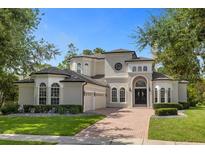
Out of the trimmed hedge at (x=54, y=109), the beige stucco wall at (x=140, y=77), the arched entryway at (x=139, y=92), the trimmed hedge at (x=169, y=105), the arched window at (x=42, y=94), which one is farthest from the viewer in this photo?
the arched entryway at (x=139, y=92)

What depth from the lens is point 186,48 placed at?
14305 mm

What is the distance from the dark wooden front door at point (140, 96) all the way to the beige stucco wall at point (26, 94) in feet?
49.3

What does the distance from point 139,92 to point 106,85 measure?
187 inches

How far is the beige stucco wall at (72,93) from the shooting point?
26047mm

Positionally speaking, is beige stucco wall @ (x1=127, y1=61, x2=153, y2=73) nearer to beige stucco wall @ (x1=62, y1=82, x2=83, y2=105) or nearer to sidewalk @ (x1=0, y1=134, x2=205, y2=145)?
beige stucco wall @ (x1=62, y1=82, x2=83, y2=105)

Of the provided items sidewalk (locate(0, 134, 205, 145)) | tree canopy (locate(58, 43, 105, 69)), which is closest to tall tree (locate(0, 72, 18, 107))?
tree canopy (locate(58, 43, 105, 69))

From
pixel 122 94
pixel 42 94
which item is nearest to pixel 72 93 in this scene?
pixel 42 94

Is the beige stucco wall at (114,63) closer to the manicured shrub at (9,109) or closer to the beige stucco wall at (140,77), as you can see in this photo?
the beige stucco wall at (140,77)

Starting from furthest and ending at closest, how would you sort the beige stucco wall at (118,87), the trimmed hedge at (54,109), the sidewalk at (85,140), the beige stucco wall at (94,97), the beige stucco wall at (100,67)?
the beige stucco wall at (100,67)
the beige stucco wall at (118,87)
the beige stucco wall at (94,97)
the trimmed hedge at (54,109)
the sidewalk at (85,140)

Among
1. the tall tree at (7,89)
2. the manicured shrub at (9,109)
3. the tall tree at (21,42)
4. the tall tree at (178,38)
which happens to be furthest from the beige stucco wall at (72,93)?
the tall tree at (7,89)

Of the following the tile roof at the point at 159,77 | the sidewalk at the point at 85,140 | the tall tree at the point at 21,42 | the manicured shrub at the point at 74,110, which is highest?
the tall tree at the point at 21,42

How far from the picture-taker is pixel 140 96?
36625mm
